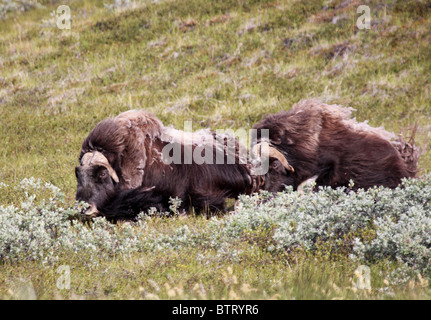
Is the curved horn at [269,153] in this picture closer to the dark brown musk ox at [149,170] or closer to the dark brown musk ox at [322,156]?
the dark brown musk ox at [322,156]

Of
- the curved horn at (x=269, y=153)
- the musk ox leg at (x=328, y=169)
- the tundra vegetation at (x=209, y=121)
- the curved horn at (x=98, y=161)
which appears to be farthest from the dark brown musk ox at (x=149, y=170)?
the musk ox leg at (x=328, y=169)

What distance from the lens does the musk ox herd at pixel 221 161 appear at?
7895mm

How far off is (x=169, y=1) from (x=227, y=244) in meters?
19.4

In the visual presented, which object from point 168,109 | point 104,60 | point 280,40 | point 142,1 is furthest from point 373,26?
point 142,1

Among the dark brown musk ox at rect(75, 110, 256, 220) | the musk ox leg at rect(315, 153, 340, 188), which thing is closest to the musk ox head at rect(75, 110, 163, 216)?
the dark brown musk ox at rect(75, 110, 256, 220)

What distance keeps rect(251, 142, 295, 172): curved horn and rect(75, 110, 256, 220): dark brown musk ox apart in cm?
42

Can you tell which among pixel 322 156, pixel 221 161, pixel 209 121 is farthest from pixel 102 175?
pixel 209 121

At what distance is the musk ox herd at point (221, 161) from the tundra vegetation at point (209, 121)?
35 cm

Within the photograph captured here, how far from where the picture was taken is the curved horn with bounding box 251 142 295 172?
8094mm

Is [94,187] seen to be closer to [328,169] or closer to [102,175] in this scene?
[102,175]

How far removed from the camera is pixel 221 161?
334 inches

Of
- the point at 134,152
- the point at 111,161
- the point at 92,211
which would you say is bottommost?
the point at 92,211

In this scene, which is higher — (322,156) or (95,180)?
(322,156)

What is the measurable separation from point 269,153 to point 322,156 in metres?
0.76
